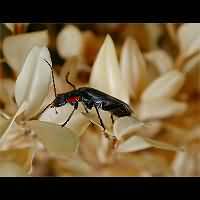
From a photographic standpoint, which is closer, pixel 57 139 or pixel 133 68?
pixel 57 139

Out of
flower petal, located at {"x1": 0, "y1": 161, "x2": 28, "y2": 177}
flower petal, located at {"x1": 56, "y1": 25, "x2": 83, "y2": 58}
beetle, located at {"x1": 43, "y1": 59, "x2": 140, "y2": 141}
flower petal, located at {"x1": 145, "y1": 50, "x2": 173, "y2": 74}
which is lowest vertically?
flower petal, located at {"x1": 0, "y1": 161, "x2": 28, "y2": 177}

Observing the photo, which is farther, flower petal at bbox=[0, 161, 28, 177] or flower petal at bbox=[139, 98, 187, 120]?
flower petal at bbox=[139, 98, 187, 120]

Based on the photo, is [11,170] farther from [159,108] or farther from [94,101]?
[159,108]

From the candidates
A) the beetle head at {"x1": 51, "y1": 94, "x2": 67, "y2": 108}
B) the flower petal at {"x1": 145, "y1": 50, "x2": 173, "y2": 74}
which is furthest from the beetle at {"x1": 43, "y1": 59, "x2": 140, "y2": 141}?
the flower petal at {"x1": 145, "y1": 50, "x2": 173, "y2": 74}

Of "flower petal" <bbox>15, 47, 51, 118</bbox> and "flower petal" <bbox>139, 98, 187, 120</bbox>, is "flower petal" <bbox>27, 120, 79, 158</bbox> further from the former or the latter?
"flower petal" <bbox>139, 98, 187, 120</bbox>

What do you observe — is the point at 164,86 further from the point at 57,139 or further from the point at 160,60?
the point at 57,139

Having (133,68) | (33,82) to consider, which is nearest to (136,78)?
(133,68)

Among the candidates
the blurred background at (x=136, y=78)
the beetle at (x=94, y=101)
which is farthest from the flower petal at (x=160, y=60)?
the beetle at (x=94, y=101)

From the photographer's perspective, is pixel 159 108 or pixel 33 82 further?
pixel 159 108
